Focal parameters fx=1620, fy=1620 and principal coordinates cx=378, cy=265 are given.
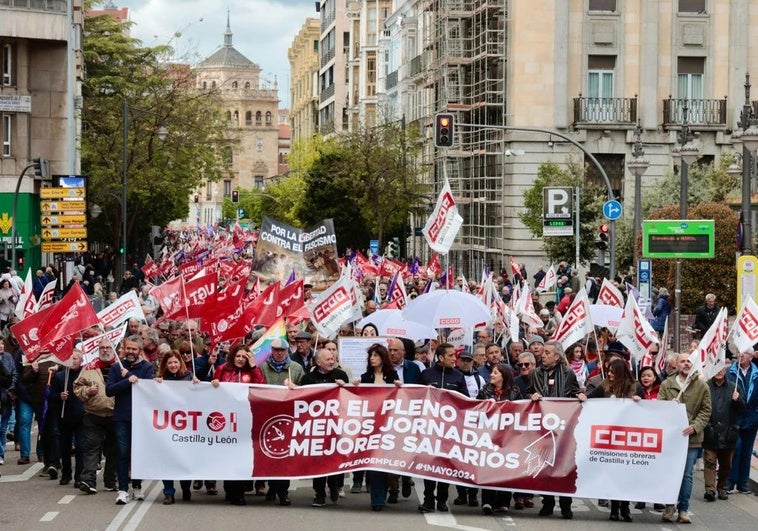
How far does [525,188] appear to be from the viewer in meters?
53.7

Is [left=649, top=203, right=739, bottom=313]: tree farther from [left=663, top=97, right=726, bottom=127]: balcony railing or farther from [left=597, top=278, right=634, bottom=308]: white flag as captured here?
[left=663, top=97, right=726, bottom=127]: balcony railing

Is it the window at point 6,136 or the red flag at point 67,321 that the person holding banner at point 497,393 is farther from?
the window at point 6,136

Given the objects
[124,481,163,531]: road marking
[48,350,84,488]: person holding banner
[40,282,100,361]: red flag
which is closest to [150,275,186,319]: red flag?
[40,282,100,361]: red flag

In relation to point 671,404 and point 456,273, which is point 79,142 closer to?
point 456,273

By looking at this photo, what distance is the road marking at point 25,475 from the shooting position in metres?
16.8

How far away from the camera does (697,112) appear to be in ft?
180

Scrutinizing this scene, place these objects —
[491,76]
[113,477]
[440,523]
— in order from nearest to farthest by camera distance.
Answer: [440,523] → [113,477] → [491,76]

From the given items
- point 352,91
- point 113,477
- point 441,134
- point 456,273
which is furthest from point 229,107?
point 113,477

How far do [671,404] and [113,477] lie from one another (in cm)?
543

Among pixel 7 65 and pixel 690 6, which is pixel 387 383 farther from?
pixel 690 6

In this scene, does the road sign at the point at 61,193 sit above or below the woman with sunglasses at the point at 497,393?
above

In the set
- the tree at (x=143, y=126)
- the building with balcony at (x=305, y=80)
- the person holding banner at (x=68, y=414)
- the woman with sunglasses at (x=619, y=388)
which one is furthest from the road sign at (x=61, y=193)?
the building with balcony at (x=305, y=80)

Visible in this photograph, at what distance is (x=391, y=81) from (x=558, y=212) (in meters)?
47.5

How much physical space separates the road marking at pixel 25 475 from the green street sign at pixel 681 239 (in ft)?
45.1
